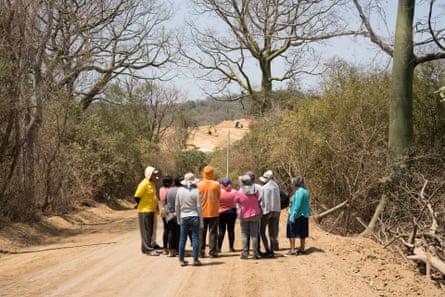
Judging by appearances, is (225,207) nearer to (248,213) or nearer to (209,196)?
(209,196)

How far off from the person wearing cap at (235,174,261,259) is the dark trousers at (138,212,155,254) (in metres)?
2.13

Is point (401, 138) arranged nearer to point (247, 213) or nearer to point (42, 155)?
point (247, 213)

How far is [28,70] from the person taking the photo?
18.0 m

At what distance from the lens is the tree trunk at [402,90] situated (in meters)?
17.4

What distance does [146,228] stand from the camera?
42.2ft

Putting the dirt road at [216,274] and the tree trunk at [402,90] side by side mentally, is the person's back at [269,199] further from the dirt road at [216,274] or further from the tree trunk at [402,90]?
the tree trunk at [402,90]

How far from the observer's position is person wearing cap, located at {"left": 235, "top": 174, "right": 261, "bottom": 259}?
1206 cm

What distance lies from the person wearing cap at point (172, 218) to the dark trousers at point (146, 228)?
0.51 metres

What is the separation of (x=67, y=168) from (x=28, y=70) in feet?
21.9

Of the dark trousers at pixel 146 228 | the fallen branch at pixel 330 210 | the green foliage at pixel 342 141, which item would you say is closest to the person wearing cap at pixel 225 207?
the dark trousers at pixel 146 228

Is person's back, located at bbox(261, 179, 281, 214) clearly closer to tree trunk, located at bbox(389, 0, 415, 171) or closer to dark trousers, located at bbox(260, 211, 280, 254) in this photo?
dark trousers, located at bbox(260, 211, 280, 254)

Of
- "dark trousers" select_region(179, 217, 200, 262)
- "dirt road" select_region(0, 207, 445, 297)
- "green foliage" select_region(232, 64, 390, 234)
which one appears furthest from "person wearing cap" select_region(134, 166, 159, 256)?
"green foliage" select_region(232, 64, 390, 234)

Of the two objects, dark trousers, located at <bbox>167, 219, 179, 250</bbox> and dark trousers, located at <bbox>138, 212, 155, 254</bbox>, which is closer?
dark trousers, located at <bbox>167, 219, 179, 250</bbox>

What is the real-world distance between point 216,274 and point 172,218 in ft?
7.43
